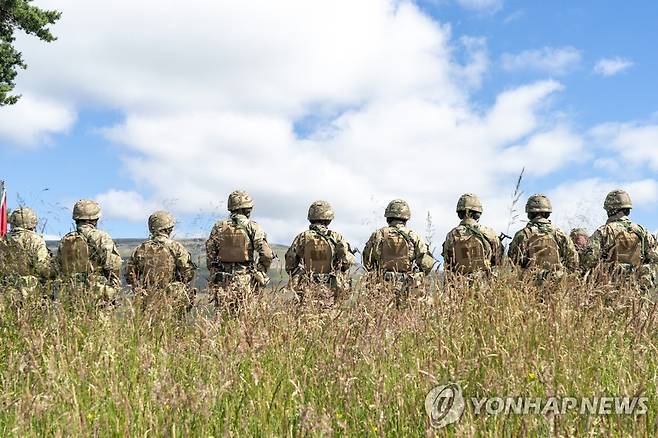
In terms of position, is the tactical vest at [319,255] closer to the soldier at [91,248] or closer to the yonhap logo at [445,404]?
the soldier at [91,248]

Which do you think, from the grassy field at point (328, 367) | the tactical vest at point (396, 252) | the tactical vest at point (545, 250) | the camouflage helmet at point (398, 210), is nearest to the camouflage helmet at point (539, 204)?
the tactical vest at point (545, 250)

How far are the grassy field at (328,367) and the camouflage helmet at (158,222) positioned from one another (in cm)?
481

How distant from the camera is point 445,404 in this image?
11.1ft

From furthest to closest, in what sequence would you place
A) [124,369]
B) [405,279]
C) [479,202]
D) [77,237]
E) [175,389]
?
[479,202]
[405,279]
[77,237]
[124,369]
[175,389]

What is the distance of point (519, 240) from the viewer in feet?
34.6

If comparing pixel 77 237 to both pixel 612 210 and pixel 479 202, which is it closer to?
pixel 479 202

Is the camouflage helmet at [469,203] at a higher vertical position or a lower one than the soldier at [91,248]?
higher

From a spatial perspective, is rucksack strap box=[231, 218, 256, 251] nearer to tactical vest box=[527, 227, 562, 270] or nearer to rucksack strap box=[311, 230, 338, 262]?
rucksack strap box=[311, 230, 338, 262]

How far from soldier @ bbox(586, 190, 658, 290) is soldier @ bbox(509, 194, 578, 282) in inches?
13.3

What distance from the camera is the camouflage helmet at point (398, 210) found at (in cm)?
1070

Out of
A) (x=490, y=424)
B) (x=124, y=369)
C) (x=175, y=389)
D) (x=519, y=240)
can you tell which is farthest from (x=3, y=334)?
(x=519, y=240)

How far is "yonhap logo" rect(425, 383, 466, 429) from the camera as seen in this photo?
320cm

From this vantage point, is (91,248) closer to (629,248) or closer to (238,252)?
(238,252)

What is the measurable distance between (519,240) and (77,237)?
6.60 meters
